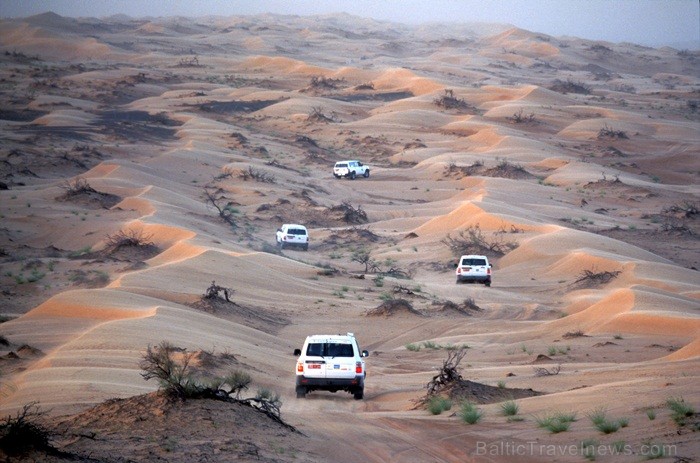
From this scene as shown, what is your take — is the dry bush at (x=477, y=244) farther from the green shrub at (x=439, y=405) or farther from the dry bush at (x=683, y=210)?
the green shrub at (x=439, y=405)

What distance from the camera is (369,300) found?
31.9 metres

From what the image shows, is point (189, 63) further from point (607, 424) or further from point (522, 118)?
point (607, 424)

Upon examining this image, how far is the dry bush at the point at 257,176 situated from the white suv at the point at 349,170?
550 cm

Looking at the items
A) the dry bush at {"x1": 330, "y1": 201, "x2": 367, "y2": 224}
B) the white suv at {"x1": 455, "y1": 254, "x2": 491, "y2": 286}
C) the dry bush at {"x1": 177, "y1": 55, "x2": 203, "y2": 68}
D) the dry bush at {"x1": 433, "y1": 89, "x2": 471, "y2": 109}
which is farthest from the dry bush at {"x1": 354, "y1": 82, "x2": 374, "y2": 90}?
the white suv at {"x1": 455, "y1": 254, "x2": 491, "y2": 286}

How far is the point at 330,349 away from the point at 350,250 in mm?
27519

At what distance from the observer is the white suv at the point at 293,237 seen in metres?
43.3

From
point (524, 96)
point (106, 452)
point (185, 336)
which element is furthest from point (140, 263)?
point (524, 96)

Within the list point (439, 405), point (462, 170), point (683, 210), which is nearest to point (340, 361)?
point (439, 405)

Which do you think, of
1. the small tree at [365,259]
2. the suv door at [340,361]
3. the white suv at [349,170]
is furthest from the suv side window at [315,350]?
the white suv at [349,170]

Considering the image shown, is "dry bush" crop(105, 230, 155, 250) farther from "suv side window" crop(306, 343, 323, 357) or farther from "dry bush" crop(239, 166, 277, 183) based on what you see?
"suv side window" crop(306, 343, 323, 357)

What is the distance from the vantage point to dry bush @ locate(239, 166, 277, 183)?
59.0 meters

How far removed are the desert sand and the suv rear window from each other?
0.88m

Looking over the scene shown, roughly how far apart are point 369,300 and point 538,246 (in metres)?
13.1

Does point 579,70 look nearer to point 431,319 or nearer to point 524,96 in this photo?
point 524,96
